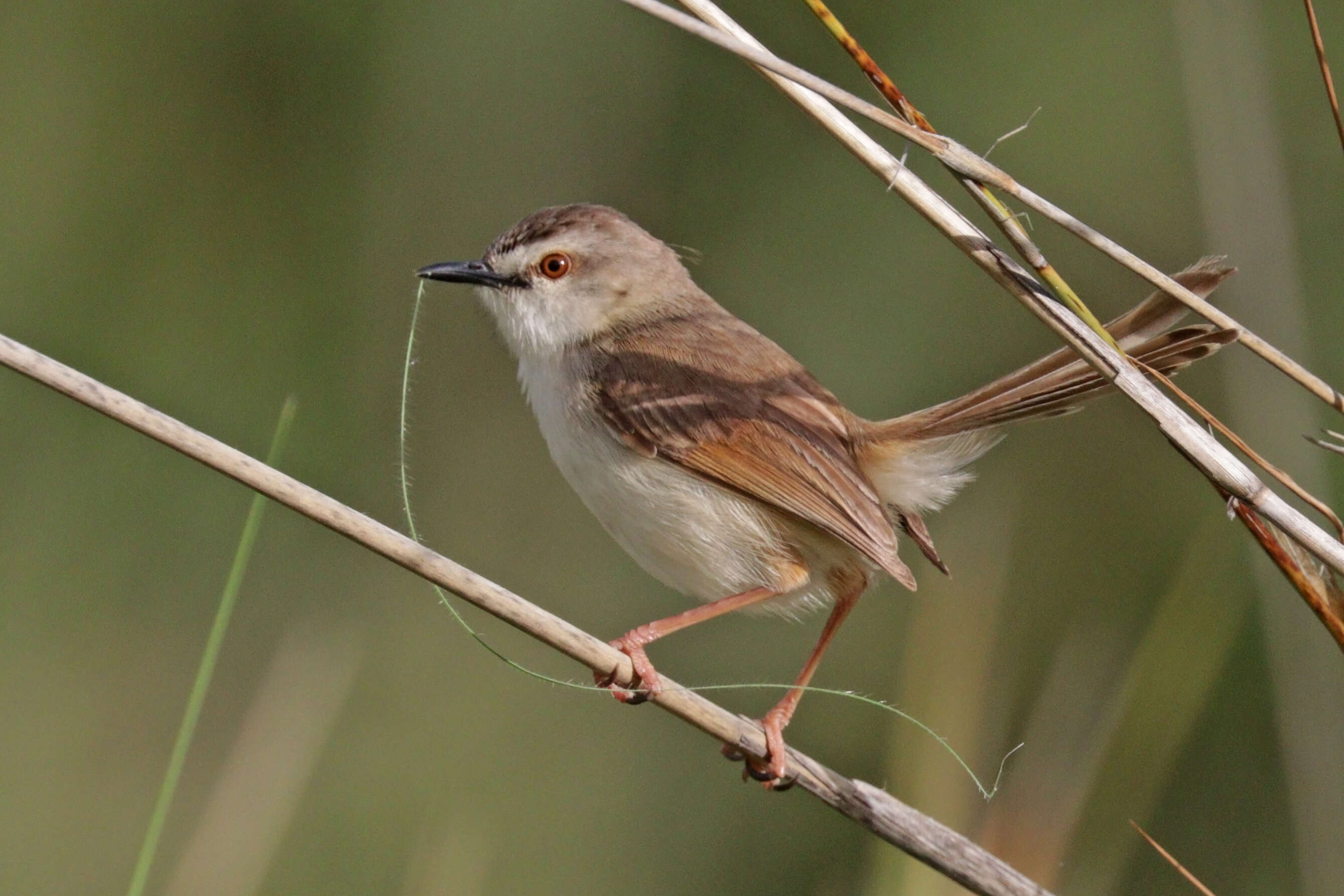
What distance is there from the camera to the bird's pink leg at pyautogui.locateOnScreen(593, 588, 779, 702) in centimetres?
276

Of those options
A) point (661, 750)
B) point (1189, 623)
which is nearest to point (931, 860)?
point (1189, 623)

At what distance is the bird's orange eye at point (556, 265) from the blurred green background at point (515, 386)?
2.22 ft

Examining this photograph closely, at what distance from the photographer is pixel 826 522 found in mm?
3281

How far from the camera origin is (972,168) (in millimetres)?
2102

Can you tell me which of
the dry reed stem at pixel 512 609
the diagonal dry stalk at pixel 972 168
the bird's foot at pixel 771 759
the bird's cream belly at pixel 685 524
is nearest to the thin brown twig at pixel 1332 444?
the diagonal dry stalk at pixel 972 168

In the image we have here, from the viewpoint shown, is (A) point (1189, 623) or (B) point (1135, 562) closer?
(A) point (1189, 623)

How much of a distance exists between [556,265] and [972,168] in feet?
6.25

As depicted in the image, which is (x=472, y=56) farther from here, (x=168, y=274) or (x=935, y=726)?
(x=935, y=726)

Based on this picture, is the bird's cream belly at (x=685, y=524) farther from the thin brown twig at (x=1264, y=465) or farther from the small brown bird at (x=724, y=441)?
the thin brown twig at (x=1264, y=465)

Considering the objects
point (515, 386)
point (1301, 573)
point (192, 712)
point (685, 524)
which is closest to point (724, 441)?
point (685, 524)

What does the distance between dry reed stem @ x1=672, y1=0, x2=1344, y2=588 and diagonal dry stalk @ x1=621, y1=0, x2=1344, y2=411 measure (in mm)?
27

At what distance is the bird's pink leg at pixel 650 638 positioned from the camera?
108 inches

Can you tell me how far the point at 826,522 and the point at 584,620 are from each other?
260 cm

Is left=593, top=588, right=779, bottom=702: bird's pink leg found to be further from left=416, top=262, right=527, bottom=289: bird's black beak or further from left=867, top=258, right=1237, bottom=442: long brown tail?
left=416, top=262, right=527, bottom=289: bird's black beak
